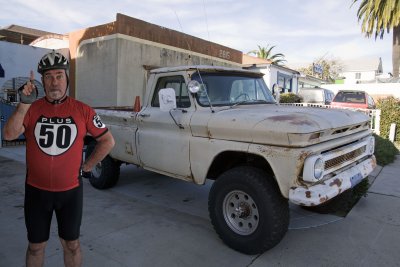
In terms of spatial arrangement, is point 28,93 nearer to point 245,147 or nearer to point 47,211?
point 47,211

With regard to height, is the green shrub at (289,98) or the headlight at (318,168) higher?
the green shrub at (289,98)

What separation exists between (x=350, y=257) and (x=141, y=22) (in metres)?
10.6

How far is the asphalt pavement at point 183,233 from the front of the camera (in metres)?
3.53

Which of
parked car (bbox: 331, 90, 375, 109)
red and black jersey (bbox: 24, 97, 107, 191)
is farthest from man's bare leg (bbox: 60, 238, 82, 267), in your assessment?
parked car (bbox: 331, 90, 375, 109)

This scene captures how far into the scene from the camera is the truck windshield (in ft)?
14.2

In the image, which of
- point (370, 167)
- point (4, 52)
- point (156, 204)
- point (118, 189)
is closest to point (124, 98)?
point (4, 52)

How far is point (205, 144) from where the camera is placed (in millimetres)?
3975

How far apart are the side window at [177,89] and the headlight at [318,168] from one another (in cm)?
174

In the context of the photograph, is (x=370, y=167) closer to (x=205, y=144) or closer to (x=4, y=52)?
(x=205, y=144)

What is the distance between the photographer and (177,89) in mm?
4602

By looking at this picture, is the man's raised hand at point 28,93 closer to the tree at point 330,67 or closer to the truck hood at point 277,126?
the truck hood at point 277,126

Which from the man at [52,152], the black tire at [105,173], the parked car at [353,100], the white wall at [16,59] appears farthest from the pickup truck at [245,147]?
the parked car at [353,100]

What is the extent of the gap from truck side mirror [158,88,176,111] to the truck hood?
0.39 metres

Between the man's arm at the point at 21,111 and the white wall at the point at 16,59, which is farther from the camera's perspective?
the white wall at the point at 16,59
